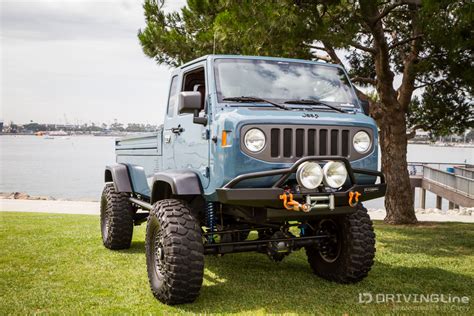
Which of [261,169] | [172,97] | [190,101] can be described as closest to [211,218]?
[261,169]

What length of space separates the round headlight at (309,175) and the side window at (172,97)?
2.09 m

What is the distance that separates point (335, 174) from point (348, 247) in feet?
4.00

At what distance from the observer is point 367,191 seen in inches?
A: 201

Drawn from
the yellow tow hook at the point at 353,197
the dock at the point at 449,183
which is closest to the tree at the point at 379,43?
the yellow tow hook at the point at 353,197

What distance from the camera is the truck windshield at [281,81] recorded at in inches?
212

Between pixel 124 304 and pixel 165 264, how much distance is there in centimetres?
59

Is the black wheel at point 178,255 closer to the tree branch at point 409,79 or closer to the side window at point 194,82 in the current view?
the side window at point 194,82

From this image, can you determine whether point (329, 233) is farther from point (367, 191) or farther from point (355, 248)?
point (367, 191)

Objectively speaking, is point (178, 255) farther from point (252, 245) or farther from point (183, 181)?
point (252, 245)

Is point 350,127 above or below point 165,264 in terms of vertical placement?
above

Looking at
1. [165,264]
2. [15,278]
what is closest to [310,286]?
[165,264]

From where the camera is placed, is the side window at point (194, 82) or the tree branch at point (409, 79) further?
the tree branch at point (409, 79)

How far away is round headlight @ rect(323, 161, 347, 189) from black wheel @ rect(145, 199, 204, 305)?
4.28 feet

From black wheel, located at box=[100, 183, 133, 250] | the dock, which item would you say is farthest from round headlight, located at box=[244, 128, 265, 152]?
the dock
